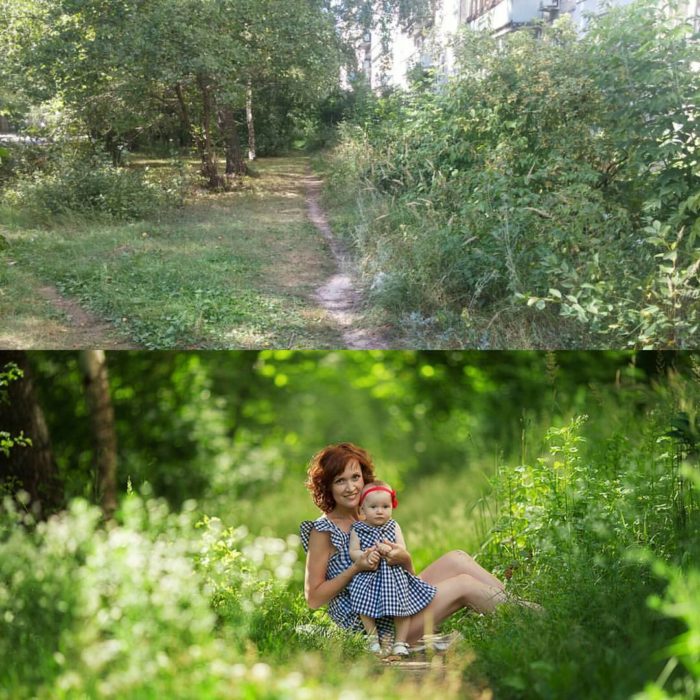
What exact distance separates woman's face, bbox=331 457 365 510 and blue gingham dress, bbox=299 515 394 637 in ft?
0.28

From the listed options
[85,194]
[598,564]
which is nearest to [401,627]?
[598,564]

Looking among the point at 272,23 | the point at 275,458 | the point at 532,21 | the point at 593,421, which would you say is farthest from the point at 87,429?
the point at 532,21

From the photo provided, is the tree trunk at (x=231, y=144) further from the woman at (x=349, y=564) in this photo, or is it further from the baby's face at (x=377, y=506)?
the baby's face at (x=377, y=506)

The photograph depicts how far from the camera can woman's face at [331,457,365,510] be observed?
368 cm

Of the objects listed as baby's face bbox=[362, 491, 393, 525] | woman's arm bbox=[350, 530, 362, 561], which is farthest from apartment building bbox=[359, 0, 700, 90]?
woman's arm bbox=[350, 530, 362, 561]

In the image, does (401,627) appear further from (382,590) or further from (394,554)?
(394,554)

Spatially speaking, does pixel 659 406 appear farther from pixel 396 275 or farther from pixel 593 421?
pixel 396 275

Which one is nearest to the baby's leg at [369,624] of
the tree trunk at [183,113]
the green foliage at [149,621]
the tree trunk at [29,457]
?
the green foliage at [149,621]

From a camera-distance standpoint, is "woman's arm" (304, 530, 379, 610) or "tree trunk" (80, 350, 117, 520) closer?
"woman's arm" (304, 530, 379, 610)

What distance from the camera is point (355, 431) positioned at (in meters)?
6.93

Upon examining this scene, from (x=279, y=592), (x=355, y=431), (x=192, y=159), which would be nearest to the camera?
(x=279, y=592)

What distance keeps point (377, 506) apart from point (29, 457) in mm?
1939

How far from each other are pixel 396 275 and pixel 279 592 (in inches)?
70.7

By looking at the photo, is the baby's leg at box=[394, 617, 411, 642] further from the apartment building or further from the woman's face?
the apartment building
